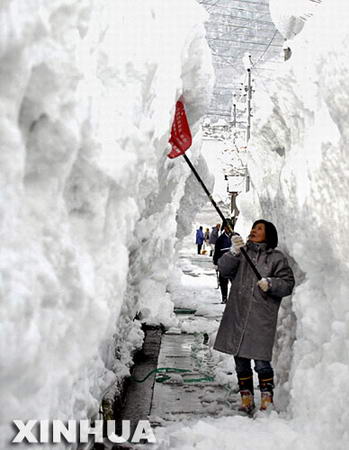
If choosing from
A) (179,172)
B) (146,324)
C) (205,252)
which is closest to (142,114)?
(179,172)

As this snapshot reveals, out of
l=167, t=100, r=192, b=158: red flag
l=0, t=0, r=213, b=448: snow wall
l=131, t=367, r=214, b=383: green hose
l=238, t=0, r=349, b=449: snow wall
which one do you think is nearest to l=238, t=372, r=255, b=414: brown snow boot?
l=238, t=0, r=349, b=449: snow wall

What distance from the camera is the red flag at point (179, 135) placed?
422 centimetres

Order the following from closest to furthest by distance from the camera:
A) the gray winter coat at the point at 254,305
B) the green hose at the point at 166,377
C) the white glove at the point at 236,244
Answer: the gray winter coat at the point at 254,305, the white glove at the point at 236,244, the green hose at the point at 166,377

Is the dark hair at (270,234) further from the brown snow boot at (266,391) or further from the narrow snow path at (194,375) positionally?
the narrow snow path at (194,375)

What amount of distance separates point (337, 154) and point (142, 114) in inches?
44.9

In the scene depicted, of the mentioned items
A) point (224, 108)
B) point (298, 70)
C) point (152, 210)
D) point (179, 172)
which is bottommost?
point (152, 210)

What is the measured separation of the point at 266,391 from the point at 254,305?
658mm

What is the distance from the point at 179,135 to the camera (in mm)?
4250

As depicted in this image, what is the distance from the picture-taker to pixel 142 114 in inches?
110

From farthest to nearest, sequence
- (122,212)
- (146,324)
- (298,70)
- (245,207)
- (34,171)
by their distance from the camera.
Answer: (146,324) → (245,207) → (298,70) → (122,212) → (34,171)

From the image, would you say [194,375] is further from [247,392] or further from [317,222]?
[317,222]

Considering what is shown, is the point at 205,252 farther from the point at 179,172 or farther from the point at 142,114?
the point at 142,114

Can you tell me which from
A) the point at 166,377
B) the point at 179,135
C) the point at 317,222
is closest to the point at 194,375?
the point at 166,377

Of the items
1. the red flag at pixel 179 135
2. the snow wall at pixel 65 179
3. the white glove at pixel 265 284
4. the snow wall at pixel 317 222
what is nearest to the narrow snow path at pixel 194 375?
the snow wall at pixel 317 222
